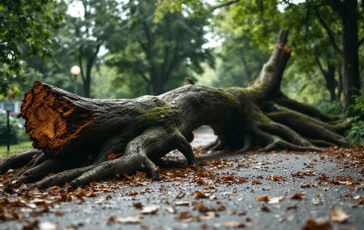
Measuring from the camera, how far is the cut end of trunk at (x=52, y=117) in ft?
17.4

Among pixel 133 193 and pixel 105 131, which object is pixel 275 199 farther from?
pixel 105 131

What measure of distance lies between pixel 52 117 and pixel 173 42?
25.6m

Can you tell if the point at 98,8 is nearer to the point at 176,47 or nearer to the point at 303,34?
the point at 176,47

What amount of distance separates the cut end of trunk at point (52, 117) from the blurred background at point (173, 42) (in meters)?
3.83

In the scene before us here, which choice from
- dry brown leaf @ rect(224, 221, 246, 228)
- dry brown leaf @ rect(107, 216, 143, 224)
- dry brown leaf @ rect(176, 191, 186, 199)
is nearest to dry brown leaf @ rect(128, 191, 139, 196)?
dry brown leaf @ rect(176, 191, 186, 199)

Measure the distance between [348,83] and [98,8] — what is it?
23.1 m

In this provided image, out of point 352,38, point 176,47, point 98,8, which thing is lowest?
point 352,38

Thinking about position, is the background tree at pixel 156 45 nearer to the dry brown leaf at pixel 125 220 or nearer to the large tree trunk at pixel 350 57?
the large tree trunk at pixel 350 57

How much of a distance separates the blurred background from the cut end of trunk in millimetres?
3829

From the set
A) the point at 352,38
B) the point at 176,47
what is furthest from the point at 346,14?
the point at 176,47

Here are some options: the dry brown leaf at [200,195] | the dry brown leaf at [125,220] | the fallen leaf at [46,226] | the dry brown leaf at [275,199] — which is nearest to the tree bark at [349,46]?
the dry brown leaf at [275,199]

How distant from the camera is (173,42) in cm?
3003

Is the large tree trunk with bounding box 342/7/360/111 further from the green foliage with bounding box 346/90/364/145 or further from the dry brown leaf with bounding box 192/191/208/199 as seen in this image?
the dry brown leaf with bounding box 192/191/208/199

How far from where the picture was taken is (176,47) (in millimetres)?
31781
